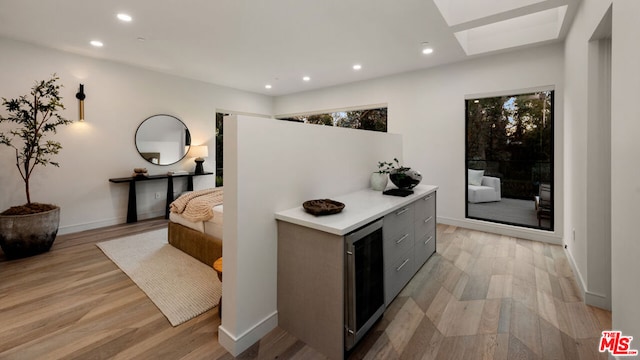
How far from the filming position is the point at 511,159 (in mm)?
4047

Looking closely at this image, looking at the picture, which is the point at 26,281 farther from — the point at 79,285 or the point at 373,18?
the point at 373,18

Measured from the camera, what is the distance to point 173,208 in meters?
3.37

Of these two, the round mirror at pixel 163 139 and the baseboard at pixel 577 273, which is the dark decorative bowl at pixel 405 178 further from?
the round mirror at pixel 163 139

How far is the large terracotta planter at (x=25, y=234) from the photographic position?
3.04m

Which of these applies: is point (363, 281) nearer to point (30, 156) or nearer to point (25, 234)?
point (25, 234)

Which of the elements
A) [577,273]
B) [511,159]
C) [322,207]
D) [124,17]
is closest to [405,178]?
[322,207]

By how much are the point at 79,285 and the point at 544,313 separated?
12.6 feet

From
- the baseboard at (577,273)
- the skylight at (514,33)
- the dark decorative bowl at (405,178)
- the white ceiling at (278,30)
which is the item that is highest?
the skylight at (514,33)

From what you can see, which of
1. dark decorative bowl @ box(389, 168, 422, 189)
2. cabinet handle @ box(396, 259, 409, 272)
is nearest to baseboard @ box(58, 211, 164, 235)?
dark decorative bowl @ box(389, 168, 422, 189)

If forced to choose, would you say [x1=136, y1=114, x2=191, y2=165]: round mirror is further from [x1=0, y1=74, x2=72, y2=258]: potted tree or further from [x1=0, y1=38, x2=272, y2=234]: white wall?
[x1=0, y1=74, x2=72, y2=258]: potted tree

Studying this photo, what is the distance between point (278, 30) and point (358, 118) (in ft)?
9.31

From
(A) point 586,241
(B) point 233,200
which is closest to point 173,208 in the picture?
(B) point 233,200

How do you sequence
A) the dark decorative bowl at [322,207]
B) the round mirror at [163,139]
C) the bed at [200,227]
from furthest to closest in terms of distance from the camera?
the round mirror at [163,139]
the bed at [200,227]
the dark decorative bowl at [322,207]

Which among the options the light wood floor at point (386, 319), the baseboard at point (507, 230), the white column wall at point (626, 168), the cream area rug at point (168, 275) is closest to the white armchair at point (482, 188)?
the baseboard at point (507, 230)
